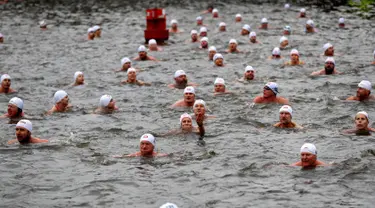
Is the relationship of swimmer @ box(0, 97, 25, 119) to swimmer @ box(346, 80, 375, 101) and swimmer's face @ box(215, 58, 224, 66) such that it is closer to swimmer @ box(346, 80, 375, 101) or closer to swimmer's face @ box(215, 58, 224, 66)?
swimmer @ box(346, 80, 375, 101)

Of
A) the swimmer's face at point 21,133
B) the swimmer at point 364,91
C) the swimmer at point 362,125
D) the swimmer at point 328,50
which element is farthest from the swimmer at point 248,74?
the swimmer's face at point 21,133

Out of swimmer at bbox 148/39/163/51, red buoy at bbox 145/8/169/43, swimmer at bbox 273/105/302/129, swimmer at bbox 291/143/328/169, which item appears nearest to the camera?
swimmer at bbox 291/143/328/169

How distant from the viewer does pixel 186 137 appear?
1680 cm

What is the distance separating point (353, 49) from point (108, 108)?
48.7 ft

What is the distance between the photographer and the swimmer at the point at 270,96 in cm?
2020

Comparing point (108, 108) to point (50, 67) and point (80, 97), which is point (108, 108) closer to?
point (80, 97)

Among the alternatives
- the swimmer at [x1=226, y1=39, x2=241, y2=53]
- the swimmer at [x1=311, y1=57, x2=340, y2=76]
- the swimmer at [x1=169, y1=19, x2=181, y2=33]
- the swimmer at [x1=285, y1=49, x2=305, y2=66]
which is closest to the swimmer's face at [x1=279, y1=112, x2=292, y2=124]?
the swimmer at [x1=311, y1=57, x2=340, y2=76]

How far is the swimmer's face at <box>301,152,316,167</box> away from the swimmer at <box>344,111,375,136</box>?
2.90m

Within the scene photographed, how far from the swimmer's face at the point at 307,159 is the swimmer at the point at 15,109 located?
28.8ft

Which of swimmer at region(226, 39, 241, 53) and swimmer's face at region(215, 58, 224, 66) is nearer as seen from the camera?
swimmer's face at region(215, 58, 224, 66)

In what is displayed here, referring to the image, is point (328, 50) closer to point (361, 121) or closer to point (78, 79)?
point (78, 79)

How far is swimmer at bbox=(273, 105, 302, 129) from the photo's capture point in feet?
56.6

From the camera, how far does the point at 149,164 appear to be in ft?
48.5

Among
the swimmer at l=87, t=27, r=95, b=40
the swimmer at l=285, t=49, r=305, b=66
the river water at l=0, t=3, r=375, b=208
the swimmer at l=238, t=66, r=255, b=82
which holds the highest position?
the swimmer at l=87, t=27, r=95, b=40
